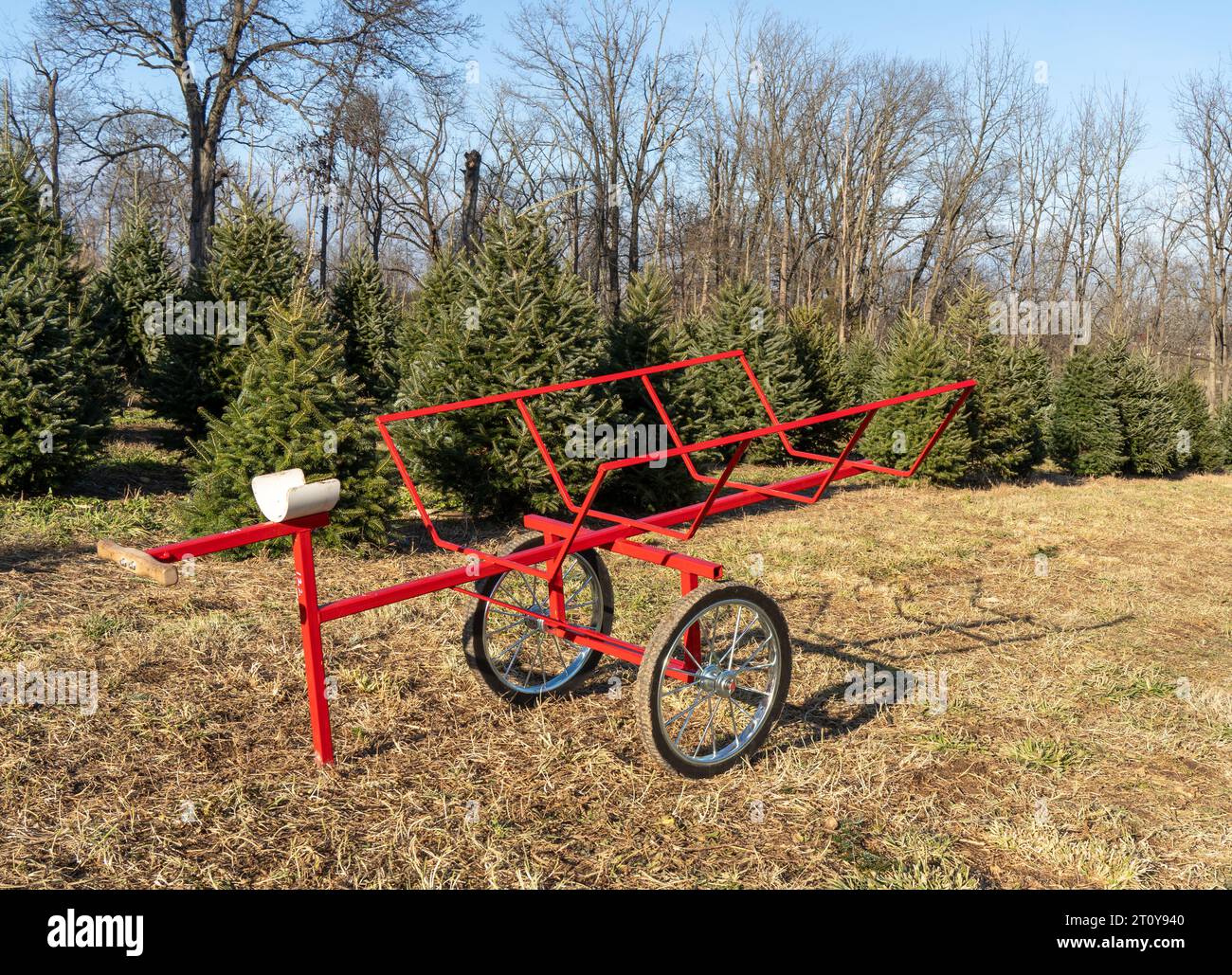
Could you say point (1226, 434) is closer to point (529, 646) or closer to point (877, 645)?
point (877, 645)

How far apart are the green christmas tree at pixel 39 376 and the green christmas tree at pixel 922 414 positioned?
33.3 ft

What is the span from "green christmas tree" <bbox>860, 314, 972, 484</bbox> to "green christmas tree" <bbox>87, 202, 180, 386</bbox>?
10.6 metres

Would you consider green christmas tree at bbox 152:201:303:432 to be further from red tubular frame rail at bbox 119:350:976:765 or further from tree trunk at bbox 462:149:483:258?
tree trunk at bbox 462:149:483:258

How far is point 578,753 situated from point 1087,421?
15499 mm

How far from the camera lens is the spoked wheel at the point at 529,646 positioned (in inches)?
180

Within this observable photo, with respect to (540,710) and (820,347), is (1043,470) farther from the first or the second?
(540,710)

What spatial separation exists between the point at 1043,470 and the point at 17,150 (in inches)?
662

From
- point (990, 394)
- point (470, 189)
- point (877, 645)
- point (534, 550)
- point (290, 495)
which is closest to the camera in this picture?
point (290, 495)

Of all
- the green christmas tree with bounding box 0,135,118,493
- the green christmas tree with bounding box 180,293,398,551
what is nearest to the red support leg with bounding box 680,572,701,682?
Answer: the green christmas tree with bounding box 180,293,398,551

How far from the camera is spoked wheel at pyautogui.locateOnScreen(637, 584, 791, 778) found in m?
3.67

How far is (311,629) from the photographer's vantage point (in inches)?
140

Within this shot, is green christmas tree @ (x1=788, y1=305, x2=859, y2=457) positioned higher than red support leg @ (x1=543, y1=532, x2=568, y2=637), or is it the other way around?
green christmas tree @ (x1=788, y1=305, x2=859, y2=457)

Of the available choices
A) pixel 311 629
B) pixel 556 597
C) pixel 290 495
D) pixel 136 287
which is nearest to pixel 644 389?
pixel 556 597

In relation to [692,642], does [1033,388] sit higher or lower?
higher
